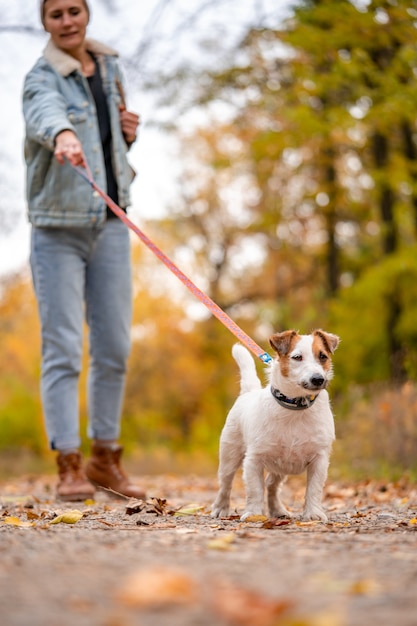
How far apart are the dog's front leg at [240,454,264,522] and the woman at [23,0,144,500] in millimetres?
1430

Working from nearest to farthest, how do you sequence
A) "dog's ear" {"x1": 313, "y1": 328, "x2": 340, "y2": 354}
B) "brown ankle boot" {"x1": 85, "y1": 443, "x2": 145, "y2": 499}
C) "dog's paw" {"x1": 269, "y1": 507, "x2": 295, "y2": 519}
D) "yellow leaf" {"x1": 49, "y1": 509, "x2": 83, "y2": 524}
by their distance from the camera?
"yellow leaf" {"x1": 49, "y1": 509, "x2": 83, "y2": 524} → "dog's ear" {"x1": 313, "y1": 328, "x2": 340, "y2": 354} → "dog's paw" {"x1": 269, "y1": 507, "x2": 295, "y2": 519} → "brown ankle boot" {"x1": 85, "y1": 443, "x2": 145, "y2": 499}

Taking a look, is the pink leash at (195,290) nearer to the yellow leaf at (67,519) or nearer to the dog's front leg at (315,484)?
the dog's front leg at (315,484)

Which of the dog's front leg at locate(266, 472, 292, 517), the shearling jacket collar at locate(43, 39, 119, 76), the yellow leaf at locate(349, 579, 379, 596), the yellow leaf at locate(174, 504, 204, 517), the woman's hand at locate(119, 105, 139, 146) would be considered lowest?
the yellow leaf at locate(174, 504, 204, 517)

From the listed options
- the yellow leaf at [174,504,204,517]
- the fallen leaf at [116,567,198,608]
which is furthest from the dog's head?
the fallen leaf at [116,567,198,608]

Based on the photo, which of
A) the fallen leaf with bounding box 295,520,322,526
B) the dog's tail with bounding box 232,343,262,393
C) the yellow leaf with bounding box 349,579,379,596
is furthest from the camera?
the dog's tail with bounding box 232,343,262,393

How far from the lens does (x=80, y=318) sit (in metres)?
5.74

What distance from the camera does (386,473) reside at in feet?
27.6

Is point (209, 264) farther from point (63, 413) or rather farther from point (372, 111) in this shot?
point (63, 413)

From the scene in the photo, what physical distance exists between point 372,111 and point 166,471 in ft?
18.6

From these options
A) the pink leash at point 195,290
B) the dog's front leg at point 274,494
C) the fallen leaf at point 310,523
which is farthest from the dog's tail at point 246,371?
the fallen leaf at point 310,523

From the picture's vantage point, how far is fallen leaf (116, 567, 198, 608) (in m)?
2.18

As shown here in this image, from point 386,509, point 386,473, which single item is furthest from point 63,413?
point 386,473

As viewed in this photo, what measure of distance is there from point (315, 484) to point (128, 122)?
282cm

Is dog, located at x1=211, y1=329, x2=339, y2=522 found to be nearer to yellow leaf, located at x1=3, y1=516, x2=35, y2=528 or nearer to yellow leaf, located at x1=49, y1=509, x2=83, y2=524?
yellow leaf, located at x1=49, y1=509, x2=83, y2=524
